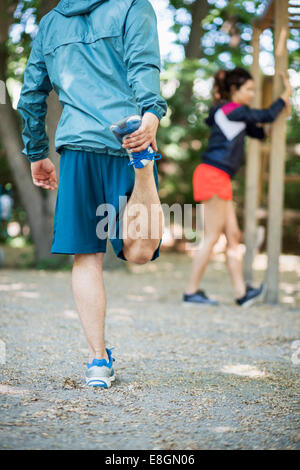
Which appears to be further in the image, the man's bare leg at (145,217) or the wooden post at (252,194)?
the wooden post at (252,194)

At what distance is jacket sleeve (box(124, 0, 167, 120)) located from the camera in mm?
2000

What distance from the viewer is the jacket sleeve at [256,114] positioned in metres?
4.14

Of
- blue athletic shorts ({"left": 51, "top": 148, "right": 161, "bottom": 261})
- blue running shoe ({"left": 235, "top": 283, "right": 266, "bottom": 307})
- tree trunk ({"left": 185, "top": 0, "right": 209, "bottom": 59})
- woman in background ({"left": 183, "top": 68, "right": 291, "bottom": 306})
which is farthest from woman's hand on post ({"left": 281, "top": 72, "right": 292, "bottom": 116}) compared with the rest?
tree trunk ({"left": 185, "top": 0, "right": 209, "bottom": 59})

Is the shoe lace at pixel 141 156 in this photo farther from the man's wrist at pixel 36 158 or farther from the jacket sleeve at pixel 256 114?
the jacket sleeve at pixel 256 114

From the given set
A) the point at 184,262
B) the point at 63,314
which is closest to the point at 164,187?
the point at 184,262

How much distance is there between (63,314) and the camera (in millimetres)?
3828

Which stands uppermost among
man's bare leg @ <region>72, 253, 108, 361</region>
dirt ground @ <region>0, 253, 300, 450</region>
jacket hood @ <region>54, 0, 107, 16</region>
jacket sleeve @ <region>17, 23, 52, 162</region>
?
jacket hood @ <region>54, 0, 107, 16</region>

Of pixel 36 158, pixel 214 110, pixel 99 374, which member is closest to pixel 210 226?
pixel 214 110

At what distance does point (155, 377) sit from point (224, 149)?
228 cm

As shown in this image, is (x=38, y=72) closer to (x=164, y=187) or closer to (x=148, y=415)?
(x=148, y=415)

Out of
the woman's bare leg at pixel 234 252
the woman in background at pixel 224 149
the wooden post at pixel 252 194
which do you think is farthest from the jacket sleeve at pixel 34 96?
the wooden post at pixel 252 194

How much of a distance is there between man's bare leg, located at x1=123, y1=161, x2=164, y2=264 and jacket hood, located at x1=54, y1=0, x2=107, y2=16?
2.29ft

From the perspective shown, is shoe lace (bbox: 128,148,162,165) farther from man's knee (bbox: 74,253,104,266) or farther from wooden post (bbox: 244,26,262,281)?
wooden post (bbox: 244,26,262,281)

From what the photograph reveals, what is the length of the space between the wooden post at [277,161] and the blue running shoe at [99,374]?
8.41 ft
